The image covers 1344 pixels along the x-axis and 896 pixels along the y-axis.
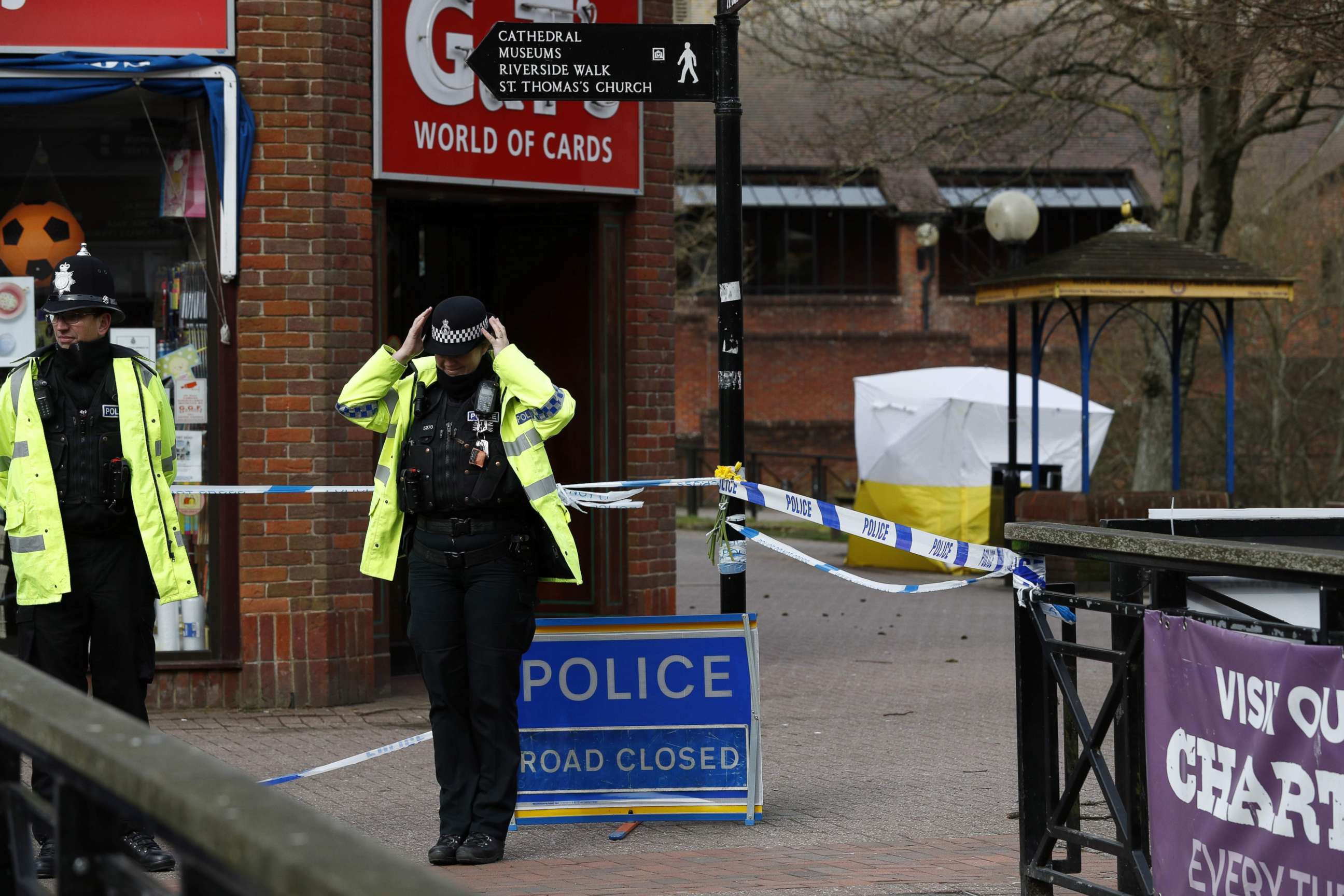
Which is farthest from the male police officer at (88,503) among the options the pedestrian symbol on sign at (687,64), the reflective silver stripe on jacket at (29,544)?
the pedestrian symbol on sign at (687,64)

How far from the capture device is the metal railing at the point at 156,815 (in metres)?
1.71

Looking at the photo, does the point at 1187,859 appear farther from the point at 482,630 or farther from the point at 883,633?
the point at 883,633

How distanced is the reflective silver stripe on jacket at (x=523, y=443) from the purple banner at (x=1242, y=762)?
2.28 meters

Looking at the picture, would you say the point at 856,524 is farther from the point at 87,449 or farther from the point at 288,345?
the point at 288,345

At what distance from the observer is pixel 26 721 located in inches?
96.8

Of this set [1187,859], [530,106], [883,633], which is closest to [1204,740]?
[1187,859]

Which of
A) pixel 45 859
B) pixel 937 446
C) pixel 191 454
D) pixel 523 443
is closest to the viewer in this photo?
pixel 45 859

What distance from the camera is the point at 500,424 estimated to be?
19.8 feet

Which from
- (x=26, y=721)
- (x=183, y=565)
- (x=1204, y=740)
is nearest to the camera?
(x=26, y=721)

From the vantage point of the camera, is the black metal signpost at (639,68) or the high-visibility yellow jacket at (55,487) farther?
the black metal signpost at (639,68)

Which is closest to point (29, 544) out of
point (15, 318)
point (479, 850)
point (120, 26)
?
point (479, 850)

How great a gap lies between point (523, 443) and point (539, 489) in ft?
0.56

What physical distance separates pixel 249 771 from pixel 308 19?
394 cm

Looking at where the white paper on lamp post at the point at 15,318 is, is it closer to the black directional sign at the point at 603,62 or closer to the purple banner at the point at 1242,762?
the black directional sign at the point at 603,62
